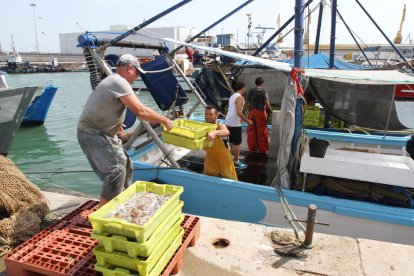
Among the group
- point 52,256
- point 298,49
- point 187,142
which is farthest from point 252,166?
point 52,256

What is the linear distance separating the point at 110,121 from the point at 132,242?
1.48 metres

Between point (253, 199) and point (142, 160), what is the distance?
2.31m

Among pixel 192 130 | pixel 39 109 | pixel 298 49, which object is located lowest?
pixel 39 109

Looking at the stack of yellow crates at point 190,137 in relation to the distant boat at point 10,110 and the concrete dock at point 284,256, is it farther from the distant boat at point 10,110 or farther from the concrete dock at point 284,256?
the distant boat at point 10,110

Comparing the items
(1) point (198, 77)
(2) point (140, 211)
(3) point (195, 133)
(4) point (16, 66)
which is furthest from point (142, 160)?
(4) point (16, 66)

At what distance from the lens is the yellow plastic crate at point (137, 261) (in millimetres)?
2205

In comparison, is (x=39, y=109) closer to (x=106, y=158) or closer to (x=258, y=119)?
(x=258, y=119)

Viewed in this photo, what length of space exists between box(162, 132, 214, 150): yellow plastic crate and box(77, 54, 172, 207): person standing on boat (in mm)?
953

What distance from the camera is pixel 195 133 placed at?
13.4ft

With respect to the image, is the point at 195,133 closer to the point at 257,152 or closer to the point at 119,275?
the point at 119,275

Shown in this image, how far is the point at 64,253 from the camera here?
2.74 metres

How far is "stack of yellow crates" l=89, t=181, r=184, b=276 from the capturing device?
6.99 feet

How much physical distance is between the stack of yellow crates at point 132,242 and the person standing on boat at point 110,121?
0.77 metres

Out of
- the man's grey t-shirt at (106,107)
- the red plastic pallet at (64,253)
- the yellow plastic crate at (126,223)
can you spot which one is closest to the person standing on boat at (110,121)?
the man's grey t-shirt at (106,107)
